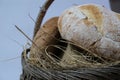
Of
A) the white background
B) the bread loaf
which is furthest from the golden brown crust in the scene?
the white background

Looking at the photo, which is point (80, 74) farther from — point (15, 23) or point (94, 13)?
point (15, 23)

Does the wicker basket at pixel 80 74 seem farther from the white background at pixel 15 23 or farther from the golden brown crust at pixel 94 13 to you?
the white background at pixel 15 23

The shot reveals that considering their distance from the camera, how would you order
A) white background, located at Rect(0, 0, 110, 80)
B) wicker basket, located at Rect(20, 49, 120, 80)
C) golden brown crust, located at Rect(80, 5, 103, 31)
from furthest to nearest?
1. white background, located at Rect(0, 0, 110, 80)
2. golden brown crust, located at Rect(80, 5, 103, 31)
3. wicker basket, located at Rect(20, 49, 120, 80)

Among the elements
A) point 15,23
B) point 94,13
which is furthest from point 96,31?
point 15,23

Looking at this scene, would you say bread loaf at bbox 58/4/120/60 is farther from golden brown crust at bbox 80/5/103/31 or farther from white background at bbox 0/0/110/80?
white background at bbox 0/0/110/80

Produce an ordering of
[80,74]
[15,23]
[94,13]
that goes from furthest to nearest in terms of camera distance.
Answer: [15,23]
[94,13]
[80,74]

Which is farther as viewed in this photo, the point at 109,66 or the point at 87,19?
the point at 87,19

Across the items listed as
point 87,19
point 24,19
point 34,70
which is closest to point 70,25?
point 87,19

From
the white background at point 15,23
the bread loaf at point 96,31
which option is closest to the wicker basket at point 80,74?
the bread loaf at point 96,31

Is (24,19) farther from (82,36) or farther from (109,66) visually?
(109,66)
